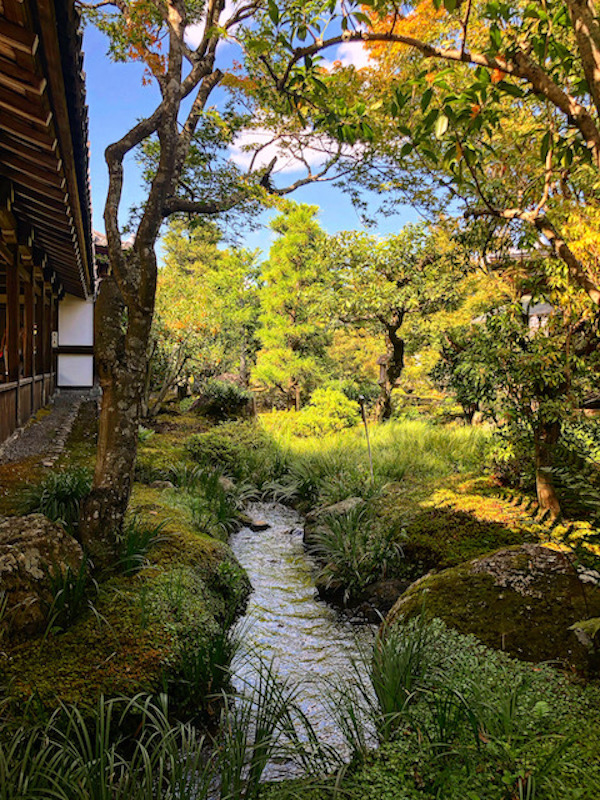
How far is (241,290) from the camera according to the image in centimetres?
1986

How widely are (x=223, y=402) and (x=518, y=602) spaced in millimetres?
10774

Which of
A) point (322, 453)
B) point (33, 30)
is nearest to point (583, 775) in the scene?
point (33, 30)

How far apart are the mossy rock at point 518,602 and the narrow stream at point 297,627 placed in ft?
1.89

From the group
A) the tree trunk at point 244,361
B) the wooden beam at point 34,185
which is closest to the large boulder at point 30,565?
the wooden beam at point 34,185

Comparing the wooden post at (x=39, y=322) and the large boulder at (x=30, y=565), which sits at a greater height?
the wooden post at (x=39, y=322)

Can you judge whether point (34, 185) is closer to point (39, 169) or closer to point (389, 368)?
point (39, 169)

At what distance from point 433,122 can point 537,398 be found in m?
2.94

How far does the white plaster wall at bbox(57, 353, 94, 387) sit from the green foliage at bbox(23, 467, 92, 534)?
10448mm

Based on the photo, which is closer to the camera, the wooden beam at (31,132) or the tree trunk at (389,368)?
the wooden beam at (31,132)

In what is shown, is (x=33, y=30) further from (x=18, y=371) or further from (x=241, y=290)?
(x=241, y=290)

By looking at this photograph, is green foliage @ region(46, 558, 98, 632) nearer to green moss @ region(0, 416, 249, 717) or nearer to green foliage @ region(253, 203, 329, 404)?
green moss @ region(0, 416, 249, 717)

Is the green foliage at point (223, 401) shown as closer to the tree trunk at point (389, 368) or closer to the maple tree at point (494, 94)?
the tree trunk at point (389, 368)

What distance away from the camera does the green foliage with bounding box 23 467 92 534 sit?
4129 millimetres

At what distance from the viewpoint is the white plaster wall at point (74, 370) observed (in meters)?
14.5
